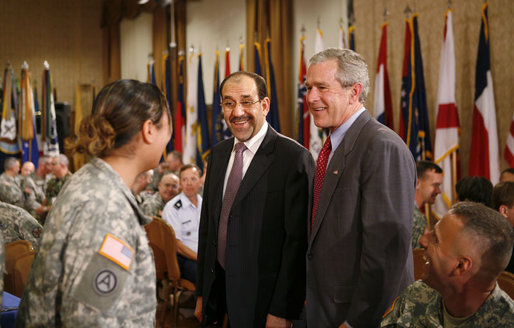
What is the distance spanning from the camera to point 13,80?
1071cm

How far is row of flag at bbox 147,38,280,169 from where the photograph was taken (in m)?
7.83

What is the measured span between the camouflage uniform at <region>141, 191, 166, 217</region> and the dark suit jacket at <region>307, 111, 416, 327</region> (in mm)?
3848

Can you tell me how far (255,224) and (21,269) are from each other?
1.32m

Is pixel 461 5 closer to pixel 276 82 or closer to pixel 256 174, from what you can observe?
pixel 276 82

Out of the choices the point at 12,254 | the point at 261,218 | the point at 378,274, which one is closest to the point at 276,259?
the point at 261,218

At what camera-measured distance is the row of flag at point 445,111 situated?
5355 mm

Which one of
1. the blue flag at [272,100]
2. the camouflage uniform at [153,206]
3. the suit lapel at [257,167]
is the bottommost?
the camouflage uniform at [153,206]

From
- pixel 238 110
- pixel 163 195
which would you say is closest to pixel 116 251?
pixel 238 110

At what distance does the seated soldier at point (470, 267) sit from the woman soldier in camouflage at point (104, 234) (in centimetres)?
91

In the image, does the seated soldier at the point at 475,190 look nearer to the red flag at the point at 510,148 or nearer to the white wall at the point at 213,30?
the red flag at the point at 510,148

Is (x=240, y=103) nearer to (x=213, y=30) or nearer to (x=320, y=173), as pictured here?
(x=320, y=173)

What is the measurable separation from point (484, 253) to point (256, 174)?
1053 mm

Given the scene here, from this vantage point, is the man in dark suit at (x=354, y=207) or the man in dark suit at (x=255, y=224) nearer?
the man in dark suit at (x=354, y=207)

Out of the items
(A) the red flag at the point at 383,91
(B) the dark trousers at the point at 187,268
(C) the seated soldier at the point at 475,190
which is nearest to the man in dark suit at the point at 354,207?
(C) the seated soldier at the point at 475,190
